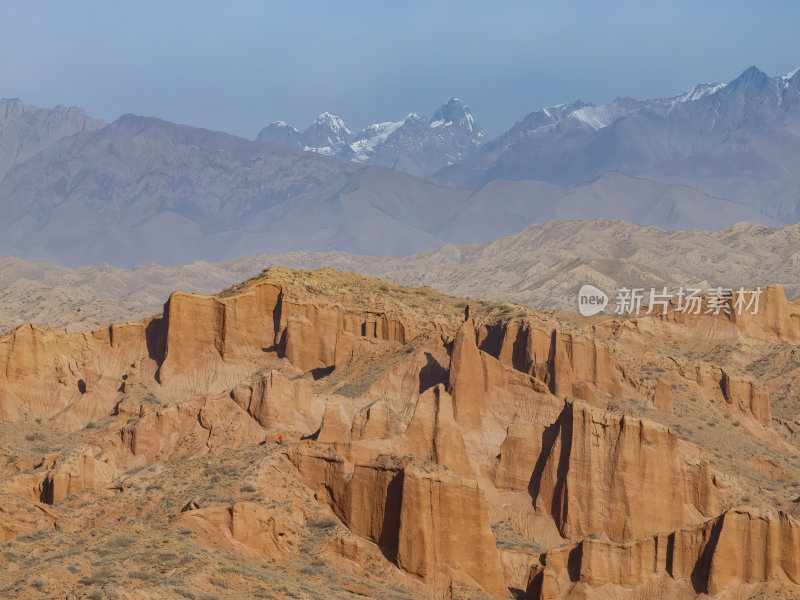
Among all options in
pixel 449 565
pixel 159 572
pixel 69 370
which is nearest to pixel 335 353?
pixel 69 370

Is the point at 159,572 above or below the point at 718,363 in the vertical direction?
below

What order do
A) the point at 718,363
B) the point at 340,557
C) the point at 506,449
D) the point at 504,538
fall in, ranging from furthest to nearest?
the point at 718,363 < the point at 506,449 < the point at 504,538 < the point at 340,557

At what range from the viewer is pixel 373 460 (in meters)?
58.4

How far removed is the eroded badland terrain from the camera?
170ft

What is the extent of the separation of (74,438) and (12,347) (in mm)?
14508

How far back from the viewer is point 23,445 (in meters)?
87.1

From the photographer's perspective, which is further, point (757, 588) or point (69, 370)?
point (69, 370)

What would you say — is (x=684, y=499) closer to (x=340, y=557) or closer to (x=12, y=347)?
(x=340, y=557)

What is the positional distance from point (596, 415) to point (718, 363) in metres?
57.5

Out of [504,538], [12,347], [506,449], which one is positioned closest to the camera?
[504,538]

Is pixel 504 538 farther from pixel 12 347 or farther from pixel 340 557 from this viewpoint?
pixel 12 347

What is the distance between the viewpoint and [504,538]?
67.8 meters

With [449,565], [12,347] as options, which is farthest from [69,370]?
[449,565]

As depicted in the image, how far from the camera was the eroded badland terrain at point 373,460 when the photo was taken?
170 feet
